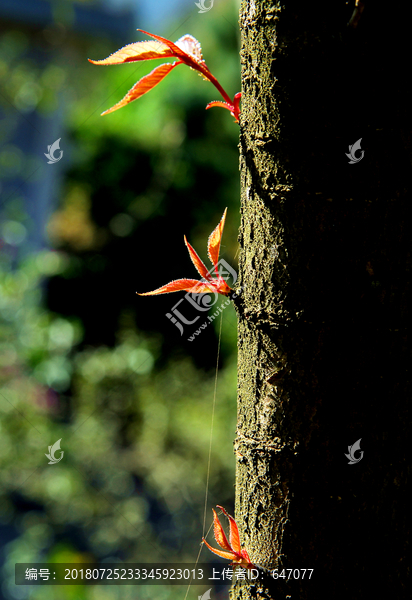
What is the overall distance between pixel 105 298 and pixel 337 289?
11.1ft

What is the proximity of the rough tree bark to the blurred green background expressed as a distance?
1.89 m

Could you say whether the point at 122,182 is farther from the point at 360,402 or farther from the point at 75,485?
the point at 360,402

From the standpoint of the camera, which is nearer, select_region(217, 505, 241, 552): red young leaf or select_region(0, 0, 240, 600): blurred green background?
select_region(217, 505, 241, 552): red young leaf

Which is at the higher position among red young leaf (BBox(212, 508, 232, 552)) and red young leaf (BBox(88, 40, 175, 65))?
red young leaf (BBox(88, 40, 175, 65))

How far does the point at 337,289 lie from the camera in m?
0.49

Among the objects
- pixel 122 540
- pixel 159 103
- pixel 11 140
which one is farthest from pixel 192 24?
pixel 122 540

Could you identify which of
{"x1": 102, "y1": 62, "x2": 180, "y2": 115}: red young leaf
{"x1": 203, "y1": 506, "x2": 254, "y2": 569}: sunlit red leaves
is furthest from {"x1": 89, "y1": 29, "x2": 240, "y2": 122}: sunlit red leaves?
{"x1": 203, "y1": 506, "x2": 254, "y2": 569}: sunlit red leaves

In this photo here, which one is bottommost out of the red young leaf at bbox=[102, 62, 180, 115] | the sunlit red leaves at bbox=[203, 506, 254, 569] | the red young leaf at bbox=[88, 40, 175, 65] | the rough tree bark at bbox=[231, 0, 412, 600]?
the sunlit red leaves at bbox=[203, 506, 254, 569]

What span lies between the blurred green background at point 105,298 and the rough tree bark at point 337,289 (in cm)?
189

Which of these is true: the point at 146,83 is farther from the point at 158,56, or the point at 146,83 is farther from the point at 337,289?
the point at 337,289

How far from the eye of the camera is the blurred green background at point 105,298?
2.49 m

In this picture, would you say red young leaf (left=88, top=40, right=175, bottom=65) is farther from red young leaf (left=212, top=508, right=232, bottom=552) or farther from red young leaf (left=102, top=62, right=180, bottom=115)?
red young leaf (left=212, top=508, right=232, bottom=552)

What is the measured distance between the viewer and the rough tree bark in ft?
1.56

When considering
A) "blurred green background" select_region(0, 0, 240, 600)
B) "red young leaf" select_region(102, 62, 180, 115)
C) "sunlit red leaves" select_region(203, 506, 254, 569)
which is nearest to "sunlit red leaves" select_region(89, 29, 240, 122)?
"red young leaf" select_region(102, 62, 180, 115)
